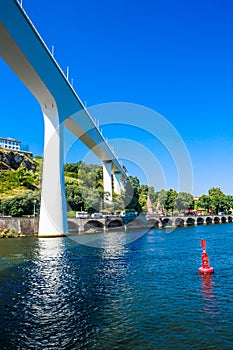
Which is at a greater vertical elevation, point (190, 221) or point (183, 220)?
point (183, 220)

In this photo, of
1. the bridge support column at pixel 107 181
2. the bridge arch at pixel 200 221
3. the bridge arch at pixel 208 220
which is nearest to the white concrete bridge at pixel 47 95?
the bridge support column at pixel 107 181

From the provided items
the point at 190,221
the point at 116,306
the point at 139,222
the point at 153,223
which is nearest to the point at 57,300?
the point at 116,306

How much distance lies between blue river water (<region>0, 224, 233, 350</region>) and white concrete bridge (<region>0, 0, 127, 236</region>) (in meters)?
17.9

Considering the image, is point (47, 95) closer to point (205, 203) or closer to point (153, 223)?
point (153, 223)

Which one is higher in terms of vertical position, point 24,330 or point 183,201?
point 183,201

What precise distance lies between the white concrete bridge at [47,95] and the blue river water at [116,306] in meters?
17.9

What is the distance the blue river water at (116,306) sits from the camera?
28.0 feet

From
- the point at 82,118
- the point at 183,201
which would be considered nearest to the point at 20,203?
the point at 82,118

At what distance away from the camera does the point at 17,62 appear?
29.5 m

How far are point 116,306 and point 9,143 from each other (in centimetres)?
12274

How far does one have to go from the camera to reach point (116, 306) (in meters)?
11.5

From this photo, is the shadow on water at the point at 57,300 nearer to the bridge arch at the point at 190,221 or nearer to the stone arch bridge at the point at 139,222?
the stone arch bridge at the point at 139,222

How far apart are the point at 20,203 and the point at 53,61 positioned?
30.5m

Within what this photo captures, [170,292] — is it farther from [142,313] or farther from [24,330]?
[24,330]
